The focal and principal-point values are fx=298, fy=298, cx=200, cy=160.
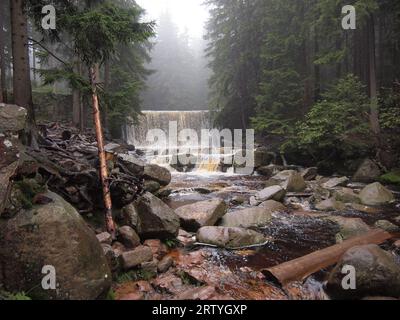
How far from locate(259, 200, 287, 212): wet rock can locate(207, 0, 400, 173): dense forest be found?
6.11 meters

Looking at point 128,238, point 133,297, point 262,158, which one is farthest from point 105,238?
point 262,158

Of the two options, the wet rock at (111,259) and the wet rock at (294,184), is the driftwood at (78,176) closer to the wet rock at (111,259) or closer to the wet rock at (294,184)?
the wet rock at (111,259)

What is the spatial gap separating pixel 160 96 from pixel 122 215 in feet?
154

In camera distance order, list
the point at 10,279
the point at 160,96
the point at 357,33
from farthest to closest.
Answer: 1. the point at 160,96
2. the point at 357,33
3. the point at 10,279

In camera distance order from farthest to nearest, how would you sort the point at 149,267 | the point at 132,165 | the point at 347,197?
the point at 347,197
the point at 132,165
the point at 149,267

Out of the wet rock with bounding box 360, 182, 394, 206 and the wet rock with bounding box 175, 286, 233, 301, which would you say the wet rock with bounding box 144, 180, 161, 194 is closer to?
the wet rock with bounding box 175, 286, 233, 301

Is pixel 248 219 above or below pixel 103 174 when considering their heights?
below

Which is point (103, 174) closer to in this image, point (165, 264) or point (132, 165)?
point (165, 264)

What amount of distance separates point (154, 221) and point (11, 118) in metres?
3.52

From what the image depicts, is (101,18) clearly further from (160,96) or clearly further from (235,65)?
(160,96)

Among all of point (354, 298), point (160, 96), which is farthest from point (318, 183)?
point (160, 96)

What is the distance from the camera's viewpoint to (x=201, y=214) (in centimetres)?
789

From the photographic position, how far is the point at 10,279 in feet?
12.1

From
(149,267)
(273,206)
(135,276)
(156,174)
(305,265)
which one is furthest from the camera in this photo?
(156,174)
